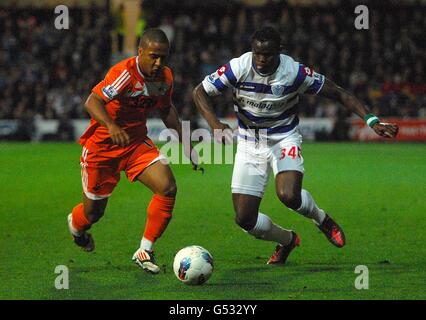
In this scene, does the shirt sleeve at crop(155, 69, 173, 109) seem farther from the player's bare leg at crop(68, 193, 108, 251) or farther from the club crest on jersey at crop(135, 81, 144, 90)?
the player's bare leg at crop(68, 193, 108, 251)

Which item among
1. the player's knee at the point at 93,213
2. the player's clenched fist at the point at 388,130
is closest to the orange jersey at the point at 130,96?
the player's knee at the point at 93,213

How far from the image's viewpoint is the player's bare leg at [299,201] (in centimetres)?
836

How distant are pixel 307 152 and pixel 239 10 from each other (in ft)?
35.9

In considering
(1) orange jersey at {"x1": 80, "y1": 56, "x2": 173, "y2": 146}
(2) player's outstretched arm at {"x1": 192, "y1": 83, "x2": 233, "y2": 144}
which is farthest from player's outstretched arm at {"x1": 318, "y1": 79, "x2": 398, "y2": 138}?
(1) orange jersey at {"x1": 80, "y1": 56, "x2": 173, "y2": 146}

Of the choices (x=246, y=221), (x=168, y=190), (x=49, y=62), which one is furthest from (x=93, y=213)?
(x=49, y=62)

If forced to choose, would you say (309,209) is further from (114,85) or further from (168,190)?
(114,85)

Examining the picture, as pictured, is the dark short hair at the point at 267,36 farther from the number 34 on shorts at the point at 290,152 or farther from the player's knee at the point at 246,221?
the player's knee at the point at 246,221

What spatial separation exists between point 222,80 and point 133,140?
1.02 meters

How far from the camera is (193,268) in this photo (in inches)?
296

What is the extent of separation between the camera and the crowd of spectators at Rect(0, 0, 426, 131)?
28356mm

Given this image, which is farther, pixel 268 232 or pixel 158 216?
pixel 268 232

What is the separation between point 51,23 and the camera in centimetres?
3244

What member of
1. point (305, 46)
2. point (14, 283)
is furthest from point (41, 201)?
point (305, 46)
